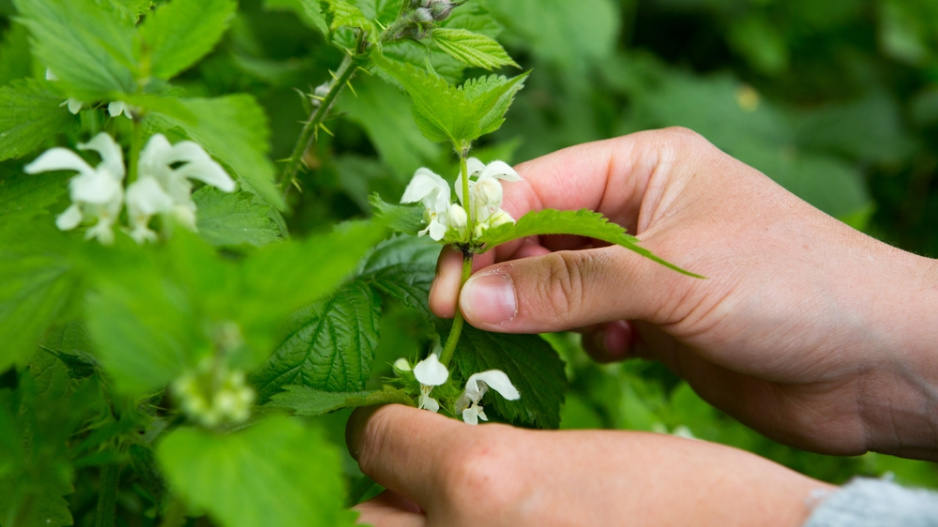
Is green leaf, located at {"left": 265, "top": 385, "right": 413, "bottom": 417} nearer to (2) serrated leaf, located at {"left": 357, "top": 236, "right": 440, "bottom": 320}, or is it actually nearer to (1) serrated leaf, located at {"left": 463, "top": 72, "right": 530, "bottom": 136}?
(2) serrated leaf, located at {"left": 357, "top": 236, "right": 440, "bottom": 320}

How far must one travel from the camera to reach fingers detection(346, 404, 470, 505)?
0.85m

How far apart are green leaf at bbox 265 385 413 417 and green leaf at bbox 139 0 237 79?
0.39 meters

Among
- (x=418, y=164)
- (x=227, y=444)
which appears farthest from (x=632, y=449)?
(x=418, y=164)

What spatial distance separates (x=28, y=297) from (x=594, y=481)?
0.58m

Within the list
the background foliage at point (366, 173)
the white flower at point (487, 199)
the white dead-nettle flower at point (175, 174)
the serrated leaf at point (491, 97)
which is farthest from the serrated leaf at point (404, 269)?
the white dead-nettle flower at point (175, 174)

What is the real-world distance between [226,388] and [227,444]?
1.8 inches

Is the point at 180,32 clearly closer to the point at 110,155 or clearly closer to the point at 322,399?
the point at 110,155

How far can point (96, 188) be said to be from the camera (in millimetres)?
638

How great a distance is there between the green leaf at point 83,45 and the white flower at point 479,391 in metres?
0.53

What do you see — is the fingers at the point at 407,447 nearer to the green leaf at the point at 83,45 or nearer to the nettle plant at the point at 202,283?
the nettle plant at the point at 202,283

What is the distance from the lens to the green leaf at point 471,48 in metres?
0.97

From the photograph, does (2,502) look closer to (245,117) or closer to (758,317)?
(245,117)

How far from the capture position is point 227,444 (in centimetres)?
60

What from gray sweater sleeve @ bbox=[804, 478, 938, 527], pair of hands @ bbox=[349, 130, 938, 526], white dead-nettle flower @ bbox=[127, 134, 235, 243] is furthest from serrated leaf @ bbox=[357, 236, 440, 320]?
gray sweater sleeve @ bbox=[804, 478, 938, 527]
